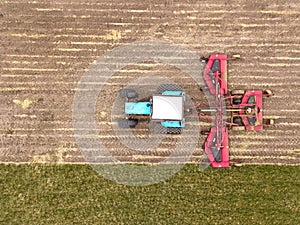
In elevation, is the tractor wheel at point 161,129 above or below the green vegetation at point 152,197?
above

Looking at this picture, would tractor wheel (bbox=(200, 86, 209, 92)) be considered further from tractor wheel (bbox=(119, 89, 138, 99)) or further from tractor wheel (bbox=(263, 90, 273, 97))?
tractor wheel (bbox=(119, 89, 138, 99))

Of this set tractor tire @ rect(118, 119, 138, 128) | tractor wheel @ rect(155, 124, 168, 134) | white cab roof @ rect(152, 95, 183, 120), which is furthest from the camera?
tractor wheel @ rect(155, 124, 168, 134)

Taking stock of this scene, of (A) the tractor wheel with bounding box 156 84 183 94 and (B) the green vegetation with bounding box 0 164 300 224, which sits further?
(A) the tractor wheel with bounding box 156 84 183 94

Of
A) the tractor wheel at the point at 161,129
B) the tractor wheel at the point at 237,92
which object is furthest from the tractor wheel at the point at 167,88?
the tractor wheel at the point at 237,92

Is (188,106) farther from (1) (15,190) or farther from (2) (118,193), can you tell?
(1) (15,190)

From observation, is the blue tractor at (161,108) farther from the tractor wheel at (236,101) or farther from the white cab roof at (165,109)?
the tractor wheel at (236,101)

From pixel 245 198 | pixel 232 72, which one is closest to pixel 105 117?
pixel 232 72

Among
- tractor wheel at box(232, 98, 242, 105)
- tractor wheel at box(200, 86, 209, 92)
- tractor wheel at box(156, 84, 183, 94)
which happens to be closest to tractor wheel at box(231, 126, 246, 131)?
tractor wheel at box(232, 98, 242, 105)
